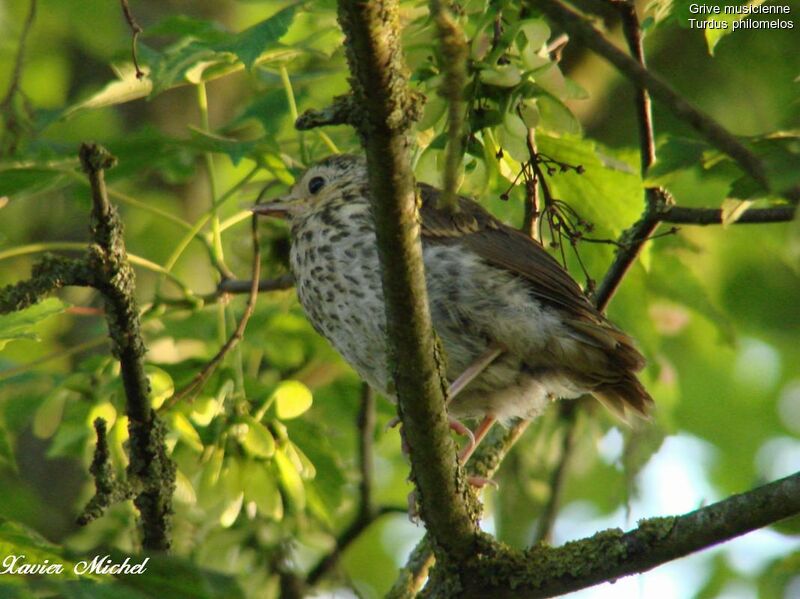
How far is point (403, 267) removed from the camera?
253cm

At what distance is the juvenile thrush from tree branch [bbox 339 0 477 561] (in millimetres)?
850

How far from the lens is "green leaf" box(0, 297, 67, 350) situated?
2.73 metres

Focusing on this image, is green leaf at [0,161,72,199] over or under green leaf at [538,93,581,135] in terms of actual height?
under

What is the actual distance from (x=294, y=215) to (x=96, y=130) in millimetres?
2930

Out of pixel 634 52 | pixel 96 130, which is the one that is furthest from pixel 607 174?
pixel 96 130

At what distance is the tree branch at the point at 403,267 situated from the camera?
2.22 m

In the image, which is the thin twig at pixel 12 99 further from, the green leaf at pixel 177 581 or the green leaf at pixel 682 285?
the green leaf at pixel 177 581

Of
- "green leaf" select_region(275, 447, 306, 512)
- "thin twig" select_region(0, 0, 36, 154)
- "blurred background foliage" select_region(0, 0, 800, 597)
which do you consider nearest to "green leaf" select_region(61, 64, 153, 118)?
"blurred background foliage" select_region(0, 0, 800, 597)

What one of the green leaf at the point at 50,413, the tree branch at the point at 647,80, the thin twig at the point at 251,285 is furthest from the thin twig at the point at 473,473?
the tree branch at the point at 647,80

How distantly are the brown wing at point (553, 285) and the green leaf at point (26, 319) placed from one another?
4.72 feet

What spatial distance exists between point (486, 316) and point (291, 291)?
1.28 m

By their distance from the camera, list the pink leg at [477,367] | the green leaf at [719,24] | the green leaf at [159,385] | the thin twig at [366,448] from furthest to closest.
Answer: the thin twig at [366,448] < the pink leg at [477,367] < the green leaf at [159,385] < the green leaf at [719,24]

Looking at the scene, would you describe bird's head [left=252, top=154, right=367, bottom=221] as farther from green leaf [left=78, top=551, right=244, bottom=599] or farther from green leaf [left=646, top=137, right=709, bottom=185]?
green leaf [left=78, top=551, right=244, bottom=599]

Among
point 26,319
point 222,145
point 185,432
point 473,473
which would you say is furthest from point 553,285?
point 26,319
